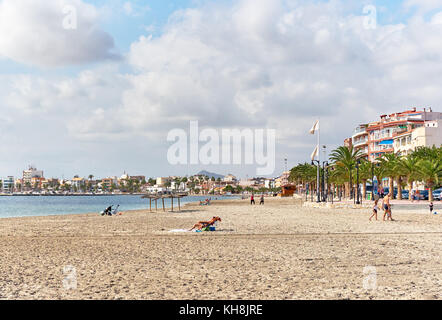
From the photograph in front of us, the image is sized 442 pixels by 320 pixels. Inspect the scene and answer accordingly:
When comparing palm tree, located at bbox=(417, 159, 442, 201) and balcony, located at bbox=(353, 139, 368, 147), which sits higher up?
balcony, located at bbox=(353, 139, 368, 147)

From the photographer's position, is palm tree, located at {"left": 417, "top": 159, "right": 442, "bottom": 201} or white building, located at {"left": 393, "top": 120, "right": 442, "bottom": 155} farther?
white building, located at {"left": 393, "top": 120, "right": 442, "bottom": 155}

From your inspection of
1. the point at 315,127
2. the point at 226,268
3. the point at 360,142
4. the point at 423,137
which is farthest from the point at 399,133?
the point at 226,268

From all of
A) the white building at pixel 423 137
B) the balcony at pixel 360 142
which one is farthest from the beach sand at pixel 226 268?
the balcony at pixel 360 142

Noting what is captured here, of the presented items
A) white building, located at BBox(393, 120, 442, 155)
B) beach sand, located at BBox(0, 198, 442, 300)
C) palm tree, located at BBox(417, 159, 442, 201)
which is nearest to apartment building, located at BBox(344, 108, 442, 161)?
white building, located at BBox(393, 120, 442, 155)

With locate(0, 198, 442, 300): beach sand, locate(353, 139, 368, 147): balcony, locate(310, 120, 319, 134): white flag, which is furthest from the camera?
locate(353, 139, 368, 147): balcony

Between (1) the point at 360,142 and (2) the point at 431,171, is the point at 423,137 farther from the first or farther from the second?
(2) the point at 431,171

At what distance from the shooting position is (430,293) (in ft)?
25.3

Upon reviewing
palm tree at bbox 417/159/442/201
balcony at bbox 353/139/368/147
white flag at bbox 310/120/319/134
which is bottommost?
palm tree at bbox 417/159/442/201

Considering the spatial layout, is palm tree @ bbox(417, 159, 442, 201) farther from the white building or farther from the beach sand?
the beach sand

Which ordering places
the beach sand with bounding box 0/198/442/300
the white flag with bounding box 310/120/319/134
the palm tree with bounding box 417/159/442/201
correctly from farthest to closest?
the white flag with bounding box 310/120/319/134 → the palm tree with bounding box 417/159/442/201 → the beach sand with bounding box 0/198/442/300

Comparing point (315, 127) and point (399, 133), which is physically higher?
point (399, 133)
